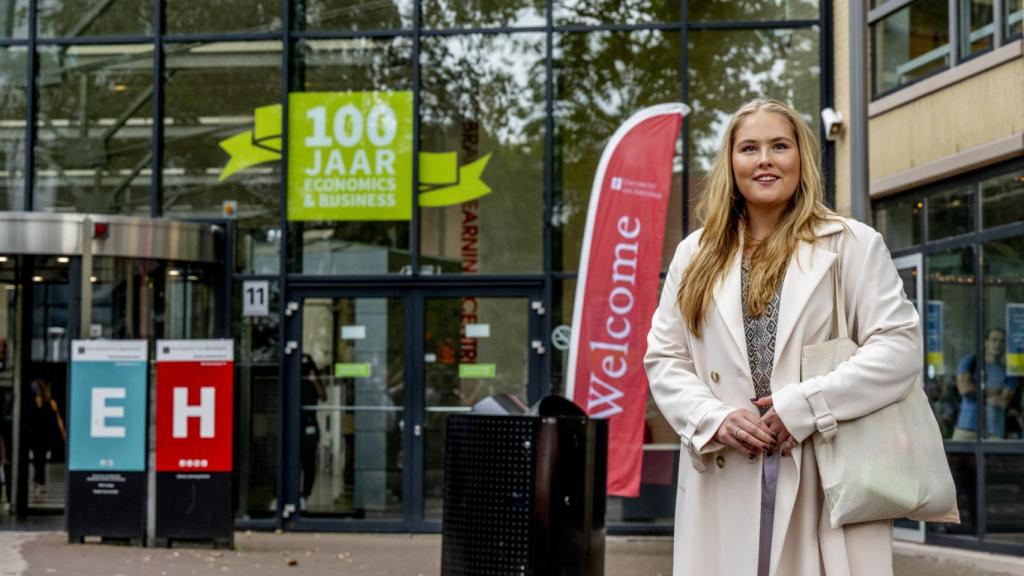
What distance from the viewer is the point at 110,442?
12203mm

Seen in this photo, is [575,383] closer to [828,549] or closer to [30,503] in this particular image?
[30,503]

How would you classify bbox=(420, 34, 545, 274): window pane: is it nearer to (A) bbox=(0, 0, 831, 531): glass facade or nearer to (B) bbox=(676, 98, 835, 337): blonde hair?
(A) bbox=(0, 0, 831, 531): glass facade

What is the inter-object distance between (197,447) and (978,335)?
21.8ft

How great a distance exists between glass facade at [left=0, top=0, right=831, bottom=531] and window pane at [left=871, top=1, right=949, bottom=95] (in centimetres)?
73

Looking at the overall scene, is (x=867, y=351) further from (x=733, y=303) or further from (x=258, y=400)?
(x=258, y=400)

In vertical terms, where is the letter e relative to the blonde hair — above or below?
below

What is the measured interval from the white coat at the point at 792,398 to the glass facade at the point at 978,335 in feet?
30.2

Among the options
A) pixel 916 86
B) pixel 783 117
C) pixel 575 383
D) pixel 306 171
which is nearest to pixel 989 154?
pixel 916 86

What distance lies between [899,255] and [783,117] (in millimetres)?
11048

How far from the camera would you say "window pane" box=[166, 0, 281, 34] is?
15.0 m

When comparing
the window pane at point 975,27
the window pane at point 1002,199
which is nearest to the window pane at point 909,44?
the window pane at point 975,27

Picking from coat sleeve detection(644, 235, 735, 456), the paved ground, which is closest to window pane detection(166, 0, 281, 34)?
the paved ground

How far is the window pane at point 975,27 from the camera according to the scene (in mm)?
11930

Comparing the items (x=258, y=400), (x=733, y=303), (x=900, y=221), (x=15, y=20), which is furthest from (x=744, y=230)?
(x=15, y=20)
